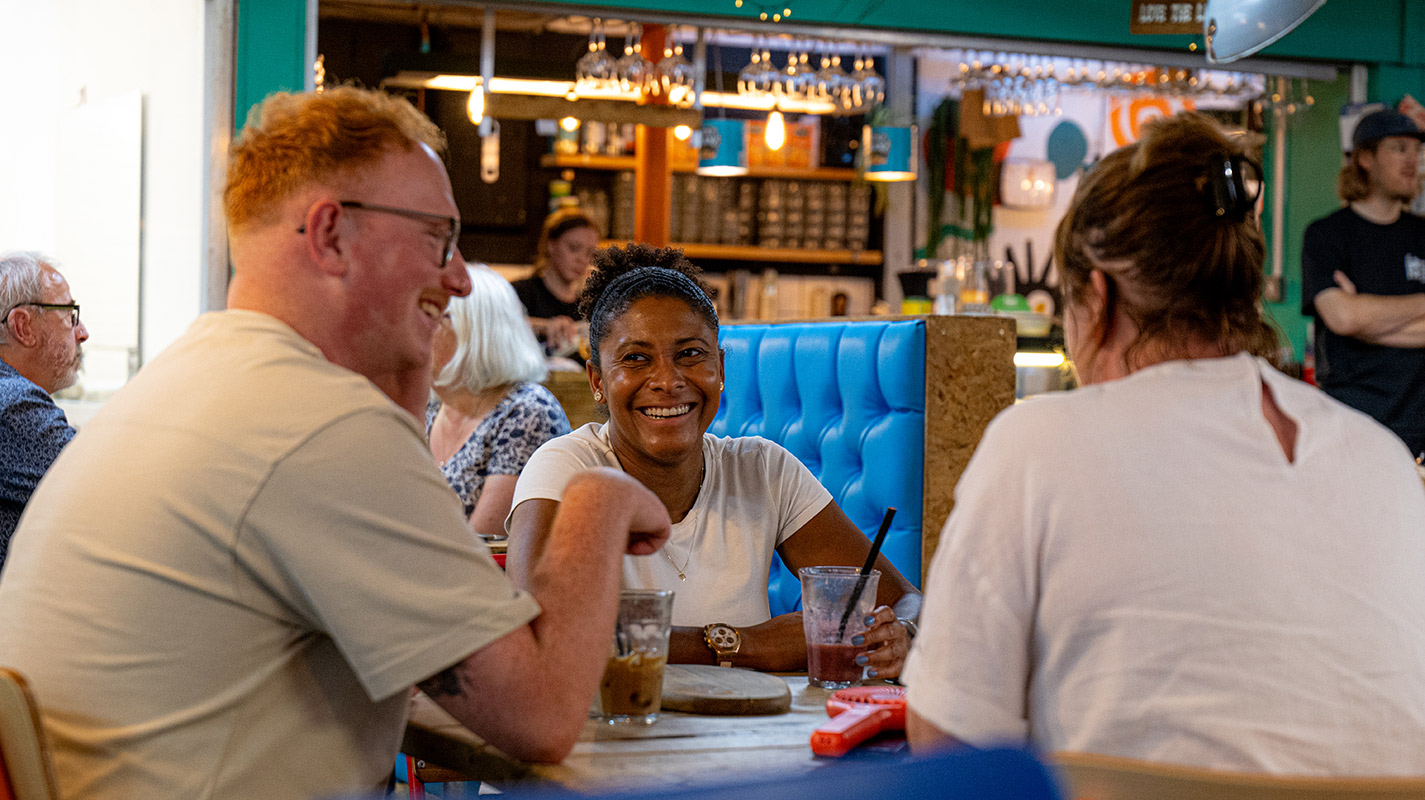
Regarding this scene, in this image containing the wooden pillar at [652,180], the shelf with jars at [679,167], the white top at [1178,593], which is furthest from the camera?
the shelf with jars at [679,167]

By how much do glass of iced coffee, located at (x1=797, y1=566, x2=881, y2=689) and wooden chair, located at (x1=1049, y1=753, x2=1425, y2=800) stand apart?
796mm

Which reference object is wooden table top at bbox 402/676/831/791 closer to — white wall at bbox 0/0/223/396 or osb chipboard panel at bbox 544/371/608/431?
osb chipboard panel at bbox 544/371/608/431

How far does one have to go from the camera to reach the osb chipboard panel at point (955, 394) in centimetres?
305

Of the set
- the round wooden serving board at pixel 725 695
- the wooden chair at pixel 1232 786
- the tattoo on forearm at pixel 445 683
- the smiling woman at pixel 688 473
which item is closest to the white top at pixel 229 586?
the tattoo on forearm at pixel 445 683

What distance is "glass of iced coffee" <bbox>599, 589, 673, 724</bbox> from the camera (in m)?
1.59

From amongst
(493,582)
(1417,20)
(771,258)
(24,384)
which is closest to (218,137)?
(24,384)

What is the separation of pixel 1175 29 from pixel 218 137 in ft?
14.7

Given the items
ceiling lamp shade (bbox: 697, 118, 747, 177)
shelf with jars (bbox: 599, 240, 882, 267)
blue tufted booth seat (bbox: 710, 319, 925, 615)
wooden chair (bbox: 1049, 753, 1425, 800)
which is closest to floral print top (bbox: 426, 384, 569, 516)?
blue tufted booth seat (bbox: 710, 319, 925, 615)

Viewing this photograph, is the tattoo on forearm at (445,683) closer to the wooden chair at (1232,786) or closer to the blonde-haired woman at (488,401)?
the wooden chair at (1232,786)

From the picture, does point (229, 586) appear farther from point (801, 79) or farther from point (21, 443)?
point (801, 79)

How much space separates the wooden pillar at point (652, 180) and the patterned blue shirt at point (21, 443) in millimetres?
5351

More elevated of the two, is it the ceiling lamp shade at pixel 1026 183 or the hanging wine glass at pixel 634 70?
the hanging wine glass at pixel 634 70

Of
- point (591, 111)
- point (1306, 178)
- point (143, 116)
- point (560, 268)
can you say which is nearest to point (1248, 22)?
point (591, 111)

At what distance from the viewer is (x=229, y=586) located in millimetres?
1309
